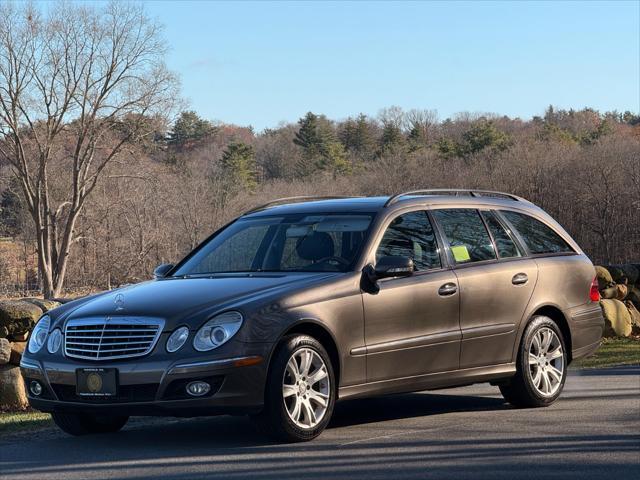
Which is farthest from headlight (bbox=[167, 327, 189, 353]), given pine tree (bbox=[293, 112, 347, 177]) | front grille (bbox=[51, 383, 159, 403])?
pine tree (bbox=[293, 112, 347, 177])

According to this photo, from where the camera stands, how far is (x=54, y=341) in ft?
26.1

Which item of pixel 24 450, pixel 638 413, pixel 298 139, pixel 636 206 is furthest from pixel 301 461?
pixel 298 139

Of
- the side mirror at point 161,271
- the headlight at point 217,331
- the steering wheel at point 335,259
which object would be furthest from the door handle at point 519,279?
the headlight at point 217,331

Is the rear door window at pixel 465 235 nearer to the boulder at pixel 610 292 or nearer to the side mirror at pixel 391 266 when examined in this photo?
the side mirror at pixel 391 266

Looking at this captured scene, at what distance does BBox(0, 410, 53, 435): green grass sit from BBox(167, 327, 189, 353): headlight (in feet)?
7.42

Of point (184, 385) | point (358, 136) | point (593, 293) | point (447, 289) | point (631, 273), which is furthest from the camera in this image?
point (358, 136)

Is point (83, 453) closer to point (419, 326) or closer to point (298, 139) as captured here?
point (419, 326)

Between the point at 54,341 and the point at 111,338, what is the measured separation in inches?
23.8

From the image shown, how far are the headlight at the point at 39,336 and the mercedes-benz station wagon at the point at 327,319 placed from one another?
0.05ft

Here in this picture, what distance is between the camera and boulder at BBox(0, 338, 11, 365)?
38.4 ft

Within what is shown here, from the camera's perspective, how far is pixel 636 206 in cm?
7812

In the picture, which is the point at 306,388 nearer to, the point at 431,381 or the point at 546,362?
the point at 431,381

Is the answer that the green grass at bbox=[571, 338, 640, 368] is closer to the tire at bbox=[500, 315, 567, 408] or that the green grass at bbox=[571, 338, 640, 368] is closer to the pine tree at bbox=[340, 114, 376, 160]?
the tire at bbox=[500, 315, 567, 408]

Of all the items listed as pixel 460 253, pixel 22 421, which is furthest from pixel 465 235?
pixel 22 421
